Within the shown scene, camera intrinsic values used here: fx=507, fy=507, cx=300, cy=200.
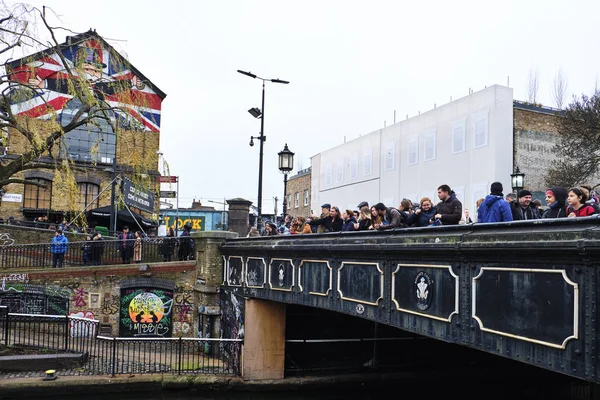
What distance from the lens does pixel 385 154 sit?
29.5 m

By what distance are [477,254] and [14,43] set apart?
12673 mm

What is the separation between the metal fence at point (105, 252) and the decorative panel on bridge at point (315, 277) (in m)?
8.36

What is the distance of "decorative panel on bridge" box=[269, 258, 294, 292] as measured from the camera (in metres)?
11.4

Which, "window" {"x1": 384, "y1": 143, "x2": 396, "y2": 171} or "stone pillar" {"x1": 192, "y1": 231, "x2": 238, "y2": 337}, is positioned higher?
"window" {"x1": 384, "y1": 143, "x2": 396, "y2": 171}

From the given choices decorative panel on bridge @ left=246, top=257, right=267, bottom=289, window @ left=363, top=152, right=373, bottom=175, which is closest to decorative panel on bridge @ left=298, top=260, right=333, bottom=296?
decorative panel on bridge @ left=246, top=257, right=267, bottom=289

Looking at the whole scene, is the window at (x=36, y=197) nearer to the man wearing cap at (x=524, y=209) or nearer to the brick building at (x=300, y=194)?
the brick building at (x=300, y=194)

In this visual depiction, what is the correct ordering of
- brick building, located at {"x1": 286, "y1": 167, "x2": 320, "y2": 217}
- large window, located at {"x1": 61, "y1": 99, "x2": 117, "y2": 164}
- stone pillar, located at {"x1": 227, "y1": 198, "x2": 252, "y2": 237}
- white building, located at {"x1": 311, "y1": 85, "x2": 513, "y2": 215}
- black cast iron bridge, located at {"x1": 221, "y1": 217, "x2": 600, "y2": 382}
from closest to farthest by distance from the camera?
black cast iron bridge, located at {"x1": 221, "y1": 217, "x2": 600, "y2": 382} < stone pillar, located at {"x1": 227, "y1": 198, "x2": 252, "y2": 237} < white building, located at {"x1": 311, "y1": 85, "x2": 513, "y2": 215} < large window, located at {"x1": 61, "y1": 99, "x2": 117, "y2": 164} < brick building, located at {"x1": 286, "y1": 167, "x2": 320, "y2": 217}

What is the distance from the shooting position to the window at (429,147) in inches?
1009

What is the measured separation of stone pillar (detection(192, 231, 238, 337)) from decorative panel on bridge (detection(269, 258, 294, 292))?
4.73m

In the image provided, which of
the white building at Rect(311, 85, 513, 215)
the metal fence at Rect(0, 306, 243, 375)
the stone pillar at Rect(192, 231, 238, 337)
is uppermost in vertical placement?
the white building at Rect(311, 85, 513, 215)

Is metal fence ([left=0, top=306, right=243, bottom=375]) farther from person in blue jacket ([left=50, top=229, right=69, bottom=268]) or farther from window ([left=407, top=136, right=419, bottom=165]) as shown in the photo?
window ([left=407, top=136, right=419, bottom=165])

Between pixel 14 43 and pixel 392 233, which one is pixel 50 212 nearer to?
pixel 14 43

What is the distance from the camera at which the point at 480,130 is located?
22609 mm

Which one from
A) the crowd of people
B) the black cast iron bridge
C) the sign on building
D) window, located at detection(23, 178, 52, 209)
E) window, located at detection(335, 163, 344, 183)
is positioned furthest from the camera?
window, located at detection(335, 163, 344, 183)
